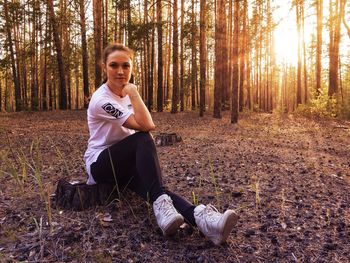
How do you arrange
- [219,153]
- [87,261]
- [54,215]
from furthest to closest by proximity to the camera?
[219,153], [54,215], [87,261]

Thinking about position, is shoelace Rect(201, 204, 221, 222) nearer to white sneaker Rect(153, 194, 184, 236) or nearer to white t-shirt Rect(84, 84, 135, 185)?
white sneaker Rect(153, 194, 184, 236)

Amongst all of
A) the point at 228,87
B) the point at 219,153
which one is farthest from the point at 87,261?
the point at 228,87

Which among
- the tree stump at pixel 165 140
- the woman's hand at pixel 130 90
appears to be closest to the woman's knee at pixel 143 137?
the woman's hand at pixel 130 90

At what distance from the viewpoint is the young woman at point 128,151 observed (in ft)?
9.05

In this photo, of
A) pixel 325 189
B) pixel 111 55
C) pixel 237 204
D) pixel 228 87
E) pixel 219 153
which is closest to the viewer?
pixel 111 55

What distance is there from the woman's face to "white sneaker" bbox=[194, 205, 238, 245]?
166 cm

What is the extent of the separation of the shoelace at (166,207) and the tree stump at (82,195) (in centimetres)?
80

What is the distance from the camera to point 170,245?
2.74 m

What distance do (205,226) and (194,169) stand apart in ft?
9.01

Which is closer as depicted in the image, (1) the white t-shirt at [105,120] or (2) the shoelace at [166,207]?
(2) the shoelace at [166,207]

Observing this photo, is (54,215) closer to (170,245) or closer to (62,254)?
(62,254)

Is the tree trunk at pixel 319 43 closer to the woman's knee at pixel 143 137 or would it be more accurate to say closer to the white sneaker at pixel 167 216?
the woman's knee at pixel 143 137

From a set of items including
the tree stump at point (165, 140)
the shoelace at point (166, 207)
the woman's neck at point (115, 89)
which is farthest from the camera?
the tree stump at point (165, 140)

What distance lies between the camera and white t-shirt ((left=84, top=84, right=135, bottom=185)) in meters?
3.25
